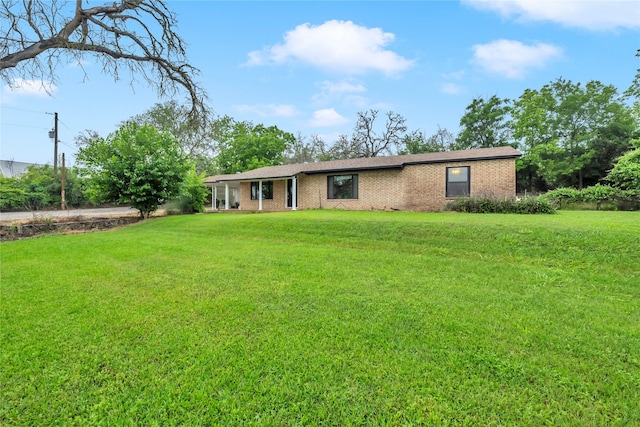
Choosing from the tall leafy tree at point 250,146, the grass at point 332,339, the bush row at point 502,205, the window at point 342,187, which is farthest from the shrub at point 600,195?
the tall leafy tree at point 250,146

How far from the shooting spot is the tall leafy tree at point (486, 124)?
30344mm

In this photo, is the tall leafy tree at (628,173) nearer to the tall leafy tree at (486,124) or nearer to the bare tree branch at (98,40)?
the tall leafy tree at (486,124)

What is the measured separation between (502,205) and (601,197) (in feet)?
22.3

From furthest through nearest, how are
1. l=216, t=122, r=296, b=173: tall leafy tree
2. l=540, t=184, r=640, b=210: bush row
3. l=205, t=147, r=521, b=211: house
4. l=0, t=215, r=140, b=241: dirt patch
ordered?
l=216, t=122, r=296, b=173: tall leafy tree, l=540, t=184, r=640, b=210: bush row, l=205, t=147, r=521, b=211: house, l=0, t=215, r=140, b=241: dirt patch

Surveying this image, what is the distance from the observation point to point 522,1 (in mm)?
10016

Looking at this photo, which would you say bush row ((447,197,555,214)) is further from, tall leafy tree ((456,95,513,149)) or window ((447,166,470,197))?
tall leafy tree ((456,95,513,149))

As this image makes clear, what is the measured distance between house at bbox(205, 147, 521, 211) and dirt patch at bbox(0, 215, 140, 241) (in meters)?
7.32

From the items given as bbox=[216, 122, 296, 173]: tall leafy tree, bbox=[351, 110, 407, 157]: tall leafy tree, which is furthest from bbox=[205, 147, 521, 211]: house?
bbox=[351, 110, 407, 157]: tall leafy tree

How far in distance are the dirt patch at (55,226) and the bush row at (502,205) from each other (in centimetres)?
1559

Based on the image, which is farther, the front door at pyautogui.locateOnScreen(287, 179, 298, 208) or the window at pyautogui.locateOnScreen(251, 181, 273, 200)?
the window at pyautogui.locateOnScreen(251, 181, 273, 200)

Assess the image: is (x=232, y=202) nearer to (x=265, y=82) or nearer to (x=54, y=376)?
(x=265, y=82)

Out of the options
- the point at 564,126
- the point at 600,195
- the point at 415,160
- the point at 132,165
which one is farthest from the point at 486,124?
the point at 132,165

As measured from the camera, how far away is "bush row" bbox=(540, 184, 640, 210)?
1336 centimetres

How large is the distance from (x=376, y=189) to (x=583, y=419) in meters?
13.7
